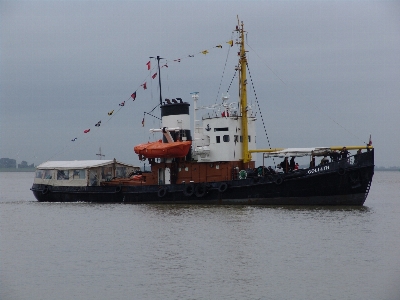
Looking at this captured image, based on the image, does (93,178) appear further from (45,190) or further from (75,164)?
(45,190)

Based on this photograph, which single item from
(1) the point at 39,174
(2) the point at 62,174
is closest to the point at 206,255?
(2) the point at 62,174

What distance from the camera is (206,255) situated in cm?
2230

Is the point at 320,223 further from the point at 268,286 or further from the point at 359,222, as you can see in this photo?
the point at 268,286

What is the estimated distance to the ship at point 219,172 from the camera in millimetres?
34688

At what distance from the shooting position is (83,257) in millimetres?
Result: 22453

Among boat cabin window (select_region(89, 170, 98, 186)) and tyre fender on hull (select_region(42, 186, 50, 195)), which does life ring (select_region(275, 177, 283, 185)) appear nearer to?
boat cabin window (select_region(89, 170, 98, 186))

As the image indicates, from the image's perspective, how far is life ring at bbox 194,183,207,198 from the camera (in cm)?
3700

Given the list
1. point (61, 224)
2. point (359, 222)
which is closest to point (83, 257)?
point (61, 224)

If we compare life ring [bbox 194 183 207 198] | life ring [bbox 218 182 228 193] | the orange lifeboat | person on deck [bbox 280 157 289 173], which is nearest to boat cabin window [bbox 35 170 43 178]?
the orange lifeboat

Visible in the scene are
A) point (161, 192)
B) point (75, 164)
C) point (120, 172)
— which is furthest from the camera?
point (120, 172)

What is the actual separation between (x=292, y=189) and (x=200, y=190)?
525 centimetres

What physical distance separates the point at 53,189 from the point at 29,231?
13943 millimetres

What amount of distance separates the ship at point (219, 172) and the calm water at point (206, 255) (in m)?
1.33

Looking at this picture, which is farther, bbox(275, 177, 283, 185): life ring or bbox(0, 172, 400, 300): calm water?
bbox(275, 177, 283, 185): life ring
